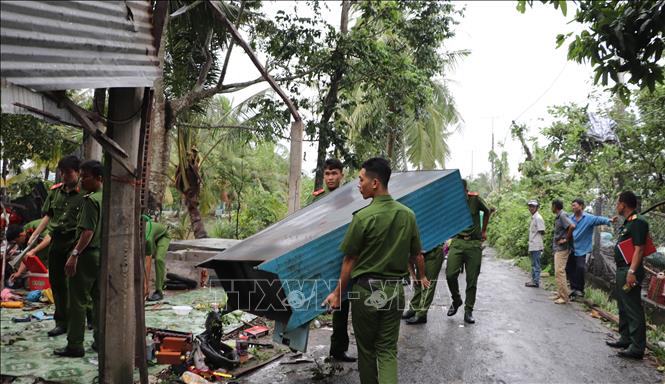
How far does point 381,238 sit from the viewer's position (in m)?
3.50

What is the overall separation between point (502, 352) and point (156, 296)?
4.93 metres

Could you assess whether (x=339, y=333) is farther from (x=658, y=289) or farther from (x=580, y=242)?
(x=580, y=242)

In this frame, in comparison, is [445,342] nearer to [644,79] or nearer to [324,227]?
[324,227]

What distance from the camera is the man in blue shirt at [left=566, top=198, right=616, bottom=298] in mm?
8773

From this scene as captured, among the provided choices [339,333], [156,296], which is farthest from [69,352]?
[156,296]

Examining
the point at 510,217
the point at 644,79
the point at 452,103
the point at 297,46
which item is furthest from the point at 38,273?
the point at 510,217

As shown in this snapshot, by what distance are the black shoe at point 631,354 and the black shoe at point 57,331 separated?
6025 millimetres

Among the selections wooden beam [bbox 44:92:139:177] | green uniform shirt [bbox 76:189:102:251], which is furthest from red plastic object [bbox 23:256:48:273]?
wooden beam [bbox 44:92:139:177]

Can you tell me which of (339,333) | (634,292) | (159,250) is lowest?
(339,333)

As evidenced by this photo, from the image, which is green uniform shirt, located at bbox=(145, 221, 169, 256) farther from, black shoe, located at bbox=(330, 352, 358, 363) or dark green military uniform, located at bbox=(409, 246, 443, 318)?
dark green military uniform, located at bbox=(409, 246, 443, 318)

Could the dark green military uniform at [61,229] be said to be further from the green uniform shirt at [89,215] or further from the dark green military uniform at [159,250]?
the dark green military uniform at [159,250]

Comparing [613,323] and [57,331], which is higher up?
[57,331]

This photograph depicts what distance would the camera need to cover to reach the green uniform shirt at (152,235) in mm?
7059

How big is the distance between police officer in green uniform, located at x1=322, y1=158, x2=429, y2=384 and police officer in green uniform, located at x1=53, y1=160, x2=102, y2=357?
2345 millimetres
